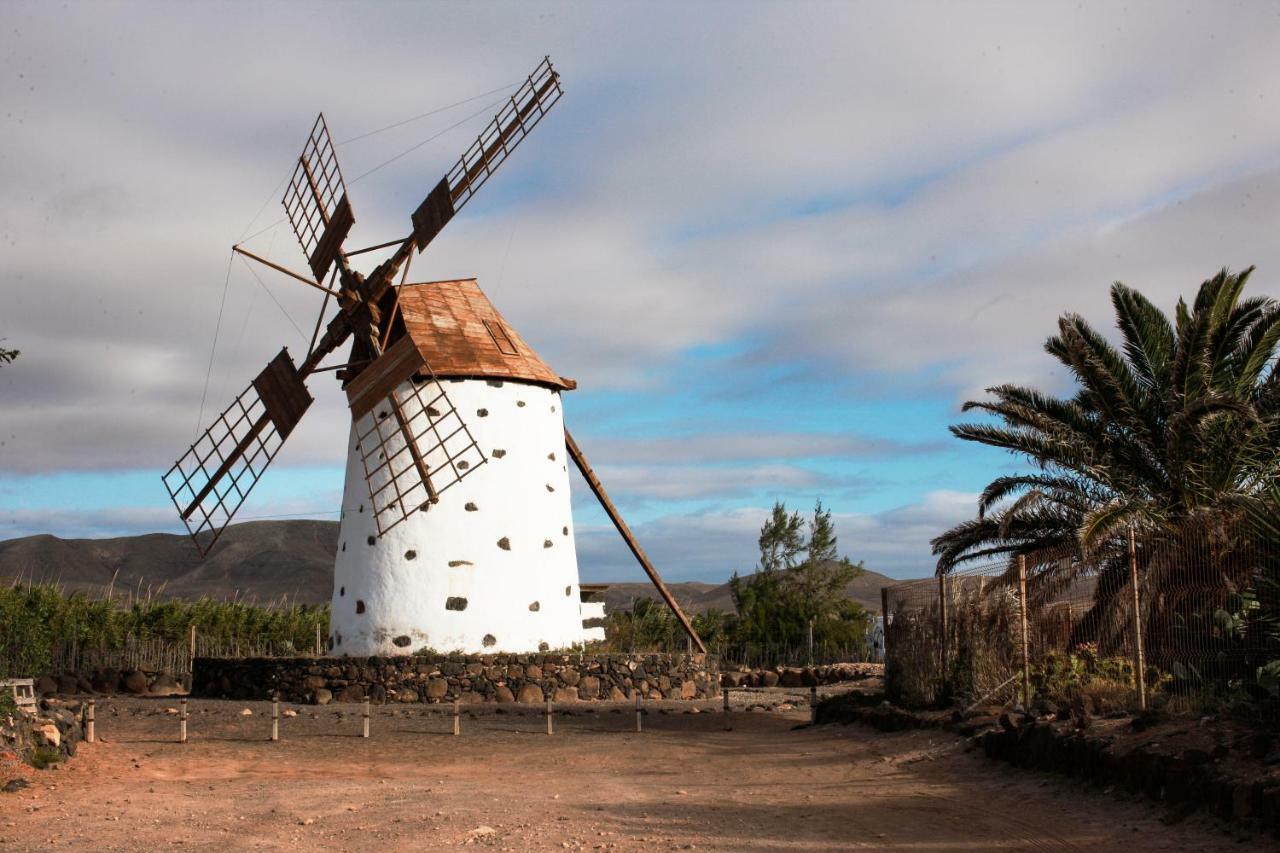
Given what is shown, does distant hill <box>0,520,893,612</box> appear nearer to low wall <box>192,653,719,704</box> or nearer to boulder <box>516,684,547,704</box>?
low wall <box>192,653,719,704</box>

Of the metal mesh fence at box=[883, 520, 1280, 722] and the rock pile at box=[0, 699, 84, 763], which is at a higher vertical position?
the metal mesh fence at box=[883, 520, 1280, 722]

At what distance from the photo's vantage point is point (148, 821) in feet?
35.3

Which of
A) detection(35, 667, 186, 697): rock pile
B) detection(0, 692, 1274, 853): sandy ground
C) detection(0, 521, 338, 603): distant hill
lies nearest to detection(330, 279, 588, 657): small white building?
detection(0, 692, 1274, 853): sandy ground

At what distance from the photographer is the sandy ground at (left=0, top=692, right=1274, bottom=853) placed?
9805mm

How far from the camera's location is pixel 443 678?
23.3m

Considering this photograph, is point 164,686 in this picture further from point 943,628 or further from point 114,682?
point 943,628

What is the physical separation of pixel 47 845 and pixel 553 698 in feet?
47.6

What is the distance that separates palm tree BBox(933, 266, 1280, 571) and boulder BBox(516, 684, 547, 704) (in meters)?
8.93

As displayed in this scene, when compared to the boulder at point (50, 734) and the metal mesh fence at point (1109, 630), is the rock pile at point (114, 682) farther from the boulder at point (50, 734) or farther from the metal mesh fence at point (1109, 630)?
the metal mesh fence at point (1109, 630)

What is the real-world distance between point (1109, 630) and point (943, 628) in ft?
7.73

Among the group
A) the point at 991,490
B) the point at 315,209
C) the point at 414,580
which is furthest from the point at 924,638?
the point at 315,209

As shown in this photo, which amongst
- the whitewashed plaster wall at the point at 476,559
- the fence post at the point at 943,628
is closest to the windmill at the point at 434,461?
the whitewashed plaster wall at the point at 476,559

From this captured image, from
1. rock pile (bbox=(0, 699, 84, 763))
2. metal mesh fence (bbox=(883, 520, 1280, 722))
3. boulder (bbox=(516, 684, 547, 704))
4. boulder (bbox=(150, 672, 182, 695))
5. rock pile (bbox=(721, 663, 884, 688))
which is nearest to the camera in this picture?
metal mesh fence (bbox=(883, 520, 1280, 722))

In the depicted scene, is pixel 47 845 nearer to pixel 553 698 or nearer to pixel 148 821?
pixel 148 821
